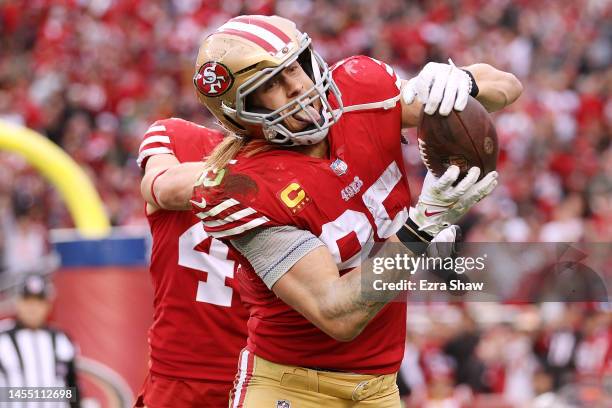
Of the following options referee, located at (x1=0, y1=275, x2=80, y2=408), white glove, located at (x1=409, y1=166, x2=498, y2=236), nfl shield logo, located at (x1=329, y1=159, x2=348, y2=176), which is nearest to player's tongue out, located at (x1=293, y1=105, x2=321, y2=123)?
nfl shield logo, located at (x1=329, y1=159, x2=348, y2=176)

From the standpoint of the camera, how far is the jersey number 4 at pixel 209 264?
369cm

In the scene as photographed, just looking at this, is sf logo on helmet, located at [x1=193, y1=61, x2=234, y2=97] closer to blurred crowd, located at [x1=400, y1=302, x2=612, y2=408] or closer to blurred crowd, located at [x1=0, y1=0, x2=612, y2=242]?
blurred crowd, located at [x1=400, y1=302, x2=612, y2=408]

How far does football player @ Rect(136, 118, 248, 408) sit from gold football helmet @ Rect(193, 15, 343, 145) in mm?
667

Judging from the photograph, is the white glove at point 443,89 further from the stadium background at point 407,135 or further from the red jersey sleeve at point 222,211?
the stadium background at point 407,135

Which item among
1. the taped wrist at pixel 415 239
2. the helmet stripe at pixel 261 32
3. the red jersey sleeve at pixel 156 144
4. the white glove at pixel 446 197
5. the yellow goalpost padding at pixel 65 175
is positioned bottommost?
the taped wrist at pixel 415 239

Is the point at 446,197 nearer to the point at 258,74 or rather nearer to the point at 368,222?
the point at 368,222

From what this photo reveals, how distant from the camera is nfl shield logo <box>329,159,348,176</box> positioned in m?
2.92

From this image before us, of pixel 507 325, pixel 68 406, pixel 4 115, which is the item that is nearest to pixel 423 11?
pixel 4 115

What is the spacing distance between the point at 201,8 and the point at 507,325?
7779mm

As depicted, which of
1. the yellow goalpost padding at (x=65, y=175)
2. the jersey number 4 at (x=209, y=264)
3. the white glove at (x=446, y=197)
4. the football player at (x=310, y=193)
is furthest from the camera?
the yellow goalpost padding at (x=65, y=175)

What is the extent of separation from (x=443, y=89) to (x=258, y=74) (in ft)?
1.62

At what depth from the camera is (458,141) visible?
8.88 ft

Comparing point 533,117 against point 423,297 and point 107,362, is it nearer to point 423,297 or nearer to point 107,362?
point 107,362

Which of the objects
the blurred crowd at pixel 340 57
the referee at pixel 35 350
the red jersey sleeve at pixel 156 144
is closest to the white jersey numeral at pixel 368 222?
the red jersey sleeve at pixel 156 144
